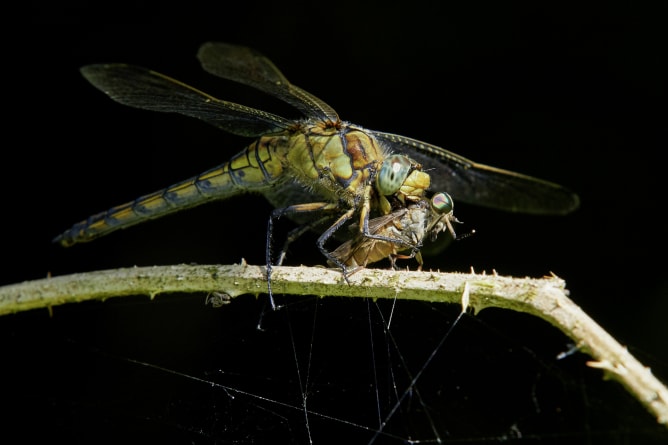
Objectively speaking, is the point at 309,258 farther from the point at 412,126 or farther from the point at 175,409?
the point at 175,409

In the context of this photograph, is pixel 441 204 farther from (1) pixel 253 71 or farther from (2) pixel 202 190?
(2) pixel 202 190

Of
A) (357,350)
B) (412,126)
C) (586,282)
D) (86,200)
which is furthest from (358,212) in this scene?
(86,200)

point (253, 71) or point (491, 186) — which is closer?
point (253, 71)

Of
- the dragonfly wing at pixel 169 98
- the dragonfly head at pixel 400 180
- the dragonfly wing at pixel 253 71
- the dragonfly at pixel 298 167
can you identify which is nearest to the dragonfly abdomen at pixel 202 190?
the dragonfly at pixel 298 167

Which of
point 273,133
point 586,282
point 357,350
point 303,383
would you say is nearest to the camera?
point 303,383

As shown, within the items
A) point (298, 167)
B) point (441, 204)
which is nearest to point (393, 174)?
point (441, 204)

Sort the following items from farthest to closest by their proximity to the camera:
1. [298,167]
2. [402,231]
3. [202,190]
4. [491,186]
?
[491,186] → [202,190] → [298,167] → [402,231]
